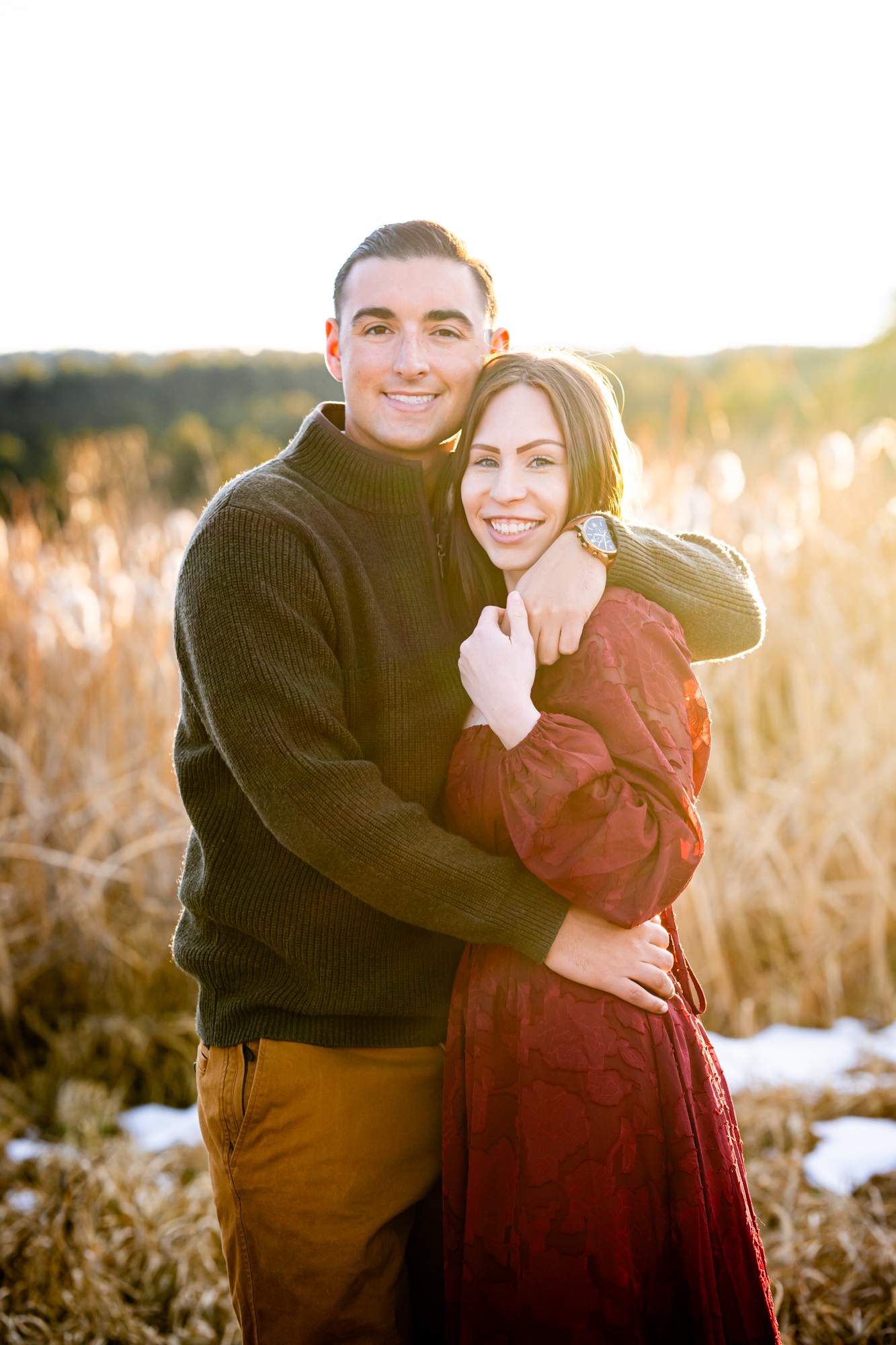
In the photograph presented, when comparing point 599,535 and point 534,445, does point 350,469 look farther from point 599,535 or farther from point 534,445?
point 599,535

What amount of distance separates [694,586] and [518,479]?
0.39m

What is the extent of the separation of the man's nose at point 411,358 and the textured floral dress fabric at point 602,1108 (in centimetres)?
64

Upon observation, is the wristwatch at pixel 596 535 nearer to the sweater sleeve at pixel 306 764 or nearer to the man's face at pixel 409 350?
the man's face at pixel 409 350

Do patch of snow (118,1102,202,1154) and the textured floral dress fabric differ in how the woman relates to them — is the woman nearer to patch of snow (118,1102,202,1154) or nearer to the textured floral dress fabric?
the textured floral dress fabric

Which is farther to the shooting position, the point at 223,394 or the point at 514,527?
the point at 223,394

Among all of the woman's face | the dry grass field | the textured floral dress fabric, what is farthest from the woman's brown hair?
the dry grass field

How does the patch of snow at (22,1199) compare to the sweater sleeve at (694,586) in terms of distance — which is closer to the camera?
the sweater sleeve at (694,586)

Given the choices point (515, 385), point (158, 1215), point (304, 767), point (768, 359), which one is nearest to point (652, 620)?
point (515, 385)

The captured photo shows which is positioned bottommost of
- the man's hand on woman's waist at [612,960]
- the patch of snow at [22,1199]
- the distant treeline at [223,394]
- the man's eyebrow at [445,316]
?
the patch of snow at [22,1199]

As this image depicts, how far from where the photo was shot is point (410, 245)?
1.88 m

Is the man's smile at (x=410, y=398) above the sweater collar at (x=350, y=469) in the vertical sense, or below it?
above

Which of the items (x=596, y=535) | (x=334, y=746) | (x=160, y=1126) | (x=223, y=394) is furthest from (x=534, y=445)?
(x=223, y=394)

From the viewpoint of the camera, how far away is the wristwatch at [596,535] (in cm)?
172

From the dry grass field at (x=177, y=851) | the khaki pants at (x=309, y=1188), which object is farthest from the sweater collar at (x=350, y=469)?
the dry grass field at (x=177, y=851)
